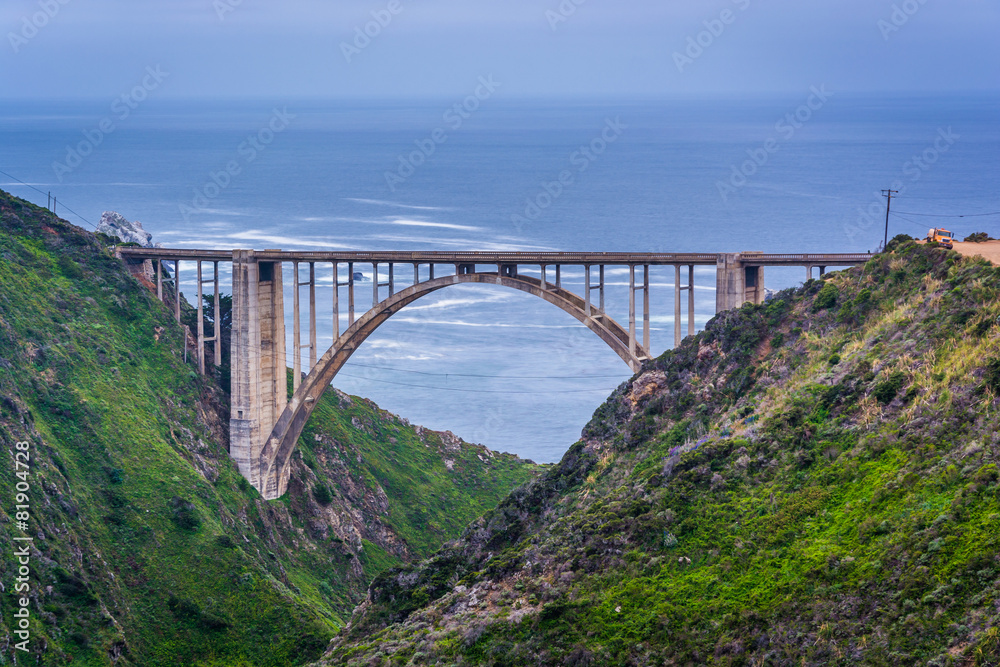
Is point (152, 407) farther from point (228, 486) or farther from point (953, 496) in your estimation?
point (953, 496)

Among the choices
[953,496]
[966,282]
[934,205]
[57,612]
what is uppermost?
[934,205]

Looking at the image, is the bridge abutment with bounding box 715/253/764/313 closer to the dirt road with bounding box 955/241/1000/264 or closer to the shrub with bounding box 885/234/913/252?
the shrub with bounding box 885/234/913/252

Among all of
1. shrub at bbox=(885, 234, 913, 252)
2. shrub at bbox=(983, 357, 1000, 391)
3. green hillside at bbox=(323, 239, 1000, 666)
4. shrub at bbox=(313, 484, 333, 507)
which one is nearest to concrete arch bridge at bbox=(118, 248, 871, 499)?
shrub at bbox=(313, 484, 333, 507)

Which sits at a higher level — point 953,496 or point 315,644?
point 953,496

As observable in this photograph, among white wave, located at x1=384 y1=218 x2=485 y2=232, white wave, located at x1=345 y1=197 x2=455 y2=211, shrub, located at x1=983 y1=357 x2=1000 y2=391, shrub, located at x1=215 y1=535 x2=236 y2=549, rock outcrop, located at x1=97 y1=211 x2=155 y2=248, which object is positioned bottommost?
shrub, located at x1=215 y1=535 x2=236 y2=549

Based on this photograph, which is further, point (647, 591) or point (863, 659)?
point (647, 591)

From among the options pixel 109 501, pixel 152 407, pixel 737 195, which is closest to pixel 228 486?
pixel 152 407

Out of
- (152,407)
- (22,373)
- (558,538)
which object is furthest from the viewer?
(152,407)
